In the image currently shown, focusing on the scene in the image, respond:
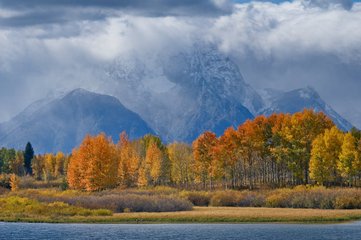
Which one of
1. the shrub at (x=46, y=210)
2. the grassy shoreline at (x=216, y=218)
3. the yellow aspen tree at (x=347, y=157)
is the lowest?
the grassy shoreline at (x=216, y=218)

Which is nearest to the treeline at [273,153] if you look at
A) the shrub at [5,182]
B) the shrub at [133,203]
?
the shrub at [133,203]

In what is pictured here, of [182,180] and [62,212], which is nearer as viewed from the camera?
[62,212]

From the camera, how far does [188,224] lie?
7888cm

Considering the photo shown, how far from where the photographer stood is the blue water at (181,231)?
6444cm

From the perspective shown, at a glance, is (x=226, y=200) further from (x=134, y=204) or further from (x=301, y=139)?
(x=301, y=139)

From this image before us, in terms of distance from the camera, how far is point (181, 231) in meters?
69.8

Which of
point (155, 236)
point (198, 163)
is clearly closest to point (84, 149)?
point (198, 163)

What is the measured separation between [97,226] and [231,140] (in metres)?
63.0

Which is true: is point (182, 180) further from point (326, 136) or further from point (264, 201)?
point (264, 201)

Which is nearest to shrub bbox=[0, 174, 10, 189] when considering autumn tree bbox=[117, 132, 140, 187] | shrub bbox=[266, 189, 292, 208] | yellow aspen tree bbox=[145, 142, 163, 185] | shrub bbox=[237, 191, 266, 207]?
autumn tree bbox=[117, 132, 140, 187]

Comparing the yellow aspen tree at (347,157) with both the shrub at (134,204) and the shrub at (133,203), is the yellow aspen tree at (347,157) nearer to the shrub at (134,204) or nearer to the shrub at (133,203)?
the shrub at (133,203)

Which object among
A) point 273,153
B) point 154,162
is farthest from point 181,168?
point 273,153

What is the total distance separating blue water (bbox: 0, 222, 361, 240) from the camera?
211 ft

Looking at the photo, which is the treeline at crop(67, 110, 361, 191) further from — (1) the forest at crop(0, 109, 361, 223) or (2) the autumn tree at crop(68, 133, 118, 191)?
(1) the forest at crop(0, 109, 361, 223)
